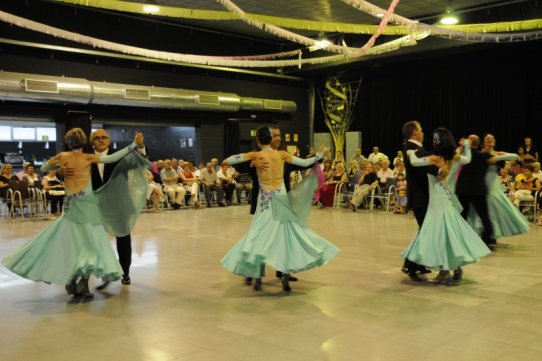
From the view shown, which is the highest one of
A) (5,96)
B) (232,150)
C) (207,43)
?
(207,43)

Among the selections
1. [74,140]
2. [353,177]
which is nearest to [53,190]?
[353,177]

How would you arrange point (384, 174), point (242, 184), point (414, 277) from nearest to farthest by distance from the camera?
point (414, 277)
point (384, 174)
point (242, 184)

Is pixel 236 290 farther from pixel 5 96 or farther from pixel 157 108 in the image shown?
pixel 157 108

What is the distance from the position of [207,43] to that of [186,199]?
5.11 meters

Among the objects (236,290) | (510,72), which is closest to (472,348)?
(236,290)

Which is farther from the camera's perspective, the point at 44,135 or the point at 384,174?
the point at 44,135

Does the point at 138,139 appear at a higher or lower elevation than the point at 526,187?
higher

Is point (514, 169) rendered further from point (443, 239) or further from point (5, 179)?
point (5, 179)

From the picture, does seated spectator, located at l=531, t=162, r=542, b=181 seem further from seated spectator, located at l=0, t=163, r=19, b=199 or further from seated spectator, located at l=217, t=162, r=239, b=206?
seated spectator, located at l=0, t=163, r=19, b=199

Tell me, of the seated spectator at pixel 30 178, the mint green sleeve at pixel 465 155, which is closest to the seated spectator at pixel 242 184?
the seated spectator at pixel 30 178

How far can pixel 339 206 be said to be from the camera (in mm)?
13461

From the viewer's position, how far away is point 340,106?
18312 millimetres

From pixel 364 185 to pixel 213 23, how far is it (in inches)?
259

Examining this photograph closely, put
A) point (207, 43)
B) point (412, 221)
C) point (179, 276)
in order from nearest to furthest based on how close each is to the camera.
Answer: point (179, 276) < point (412, 221) < point (207, 43)
